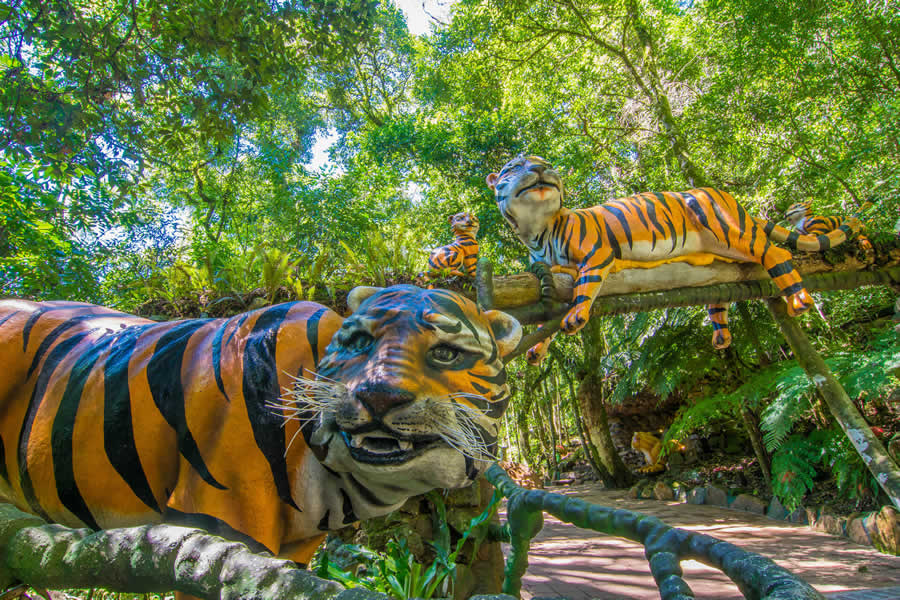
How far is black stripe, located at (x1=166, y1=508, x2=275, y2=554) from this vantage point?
3.59ft

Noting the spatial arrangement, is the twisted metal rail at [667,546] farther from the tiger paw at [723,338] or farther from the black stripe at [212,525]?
the tiger paw at [723,338]

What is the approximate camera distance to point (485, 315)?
1.46 m

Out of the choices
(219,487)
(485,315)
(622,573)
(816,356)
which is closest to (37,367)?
(219,487)

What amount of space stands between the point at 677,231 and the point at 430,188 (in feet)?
18.9

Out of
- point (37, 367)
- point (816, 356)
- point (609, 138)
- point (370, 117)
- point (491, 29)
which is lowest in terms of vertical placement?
point (37, 367)

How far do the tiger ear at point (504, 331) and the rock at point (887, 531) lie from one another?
5672 millimetres

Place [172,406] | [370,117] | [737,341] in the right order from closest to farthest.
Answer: [172,406] < [737,341] < [370,117]

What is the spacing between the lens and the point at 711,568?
3684mm

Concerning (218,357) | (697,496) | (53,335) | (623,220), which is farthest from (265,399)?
(697,496)

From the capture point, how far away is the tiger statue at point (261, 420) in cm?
107

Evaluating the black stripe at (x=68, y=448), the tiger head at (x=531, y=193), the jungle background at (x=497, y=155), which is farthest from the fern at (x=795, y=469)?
the black stripe at (x=68, y=448)

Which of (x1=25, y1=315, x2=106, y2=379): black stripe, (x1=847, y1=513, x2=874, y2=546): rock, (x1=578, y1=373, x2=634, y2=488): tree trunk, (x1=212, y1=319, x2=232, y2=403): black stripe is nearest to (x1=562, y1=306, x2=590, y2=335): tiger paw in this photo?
(x1=212, y1=319, x2=232, y2=403): black stripe

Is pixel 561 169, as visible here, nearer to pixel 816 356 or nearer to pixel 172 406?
pixel 816 356

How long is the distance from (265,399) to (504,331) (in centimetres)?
74
